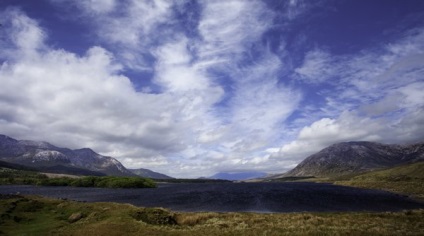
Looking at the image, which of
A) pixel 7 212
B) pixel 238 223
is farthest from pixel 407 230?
pixel 7 212

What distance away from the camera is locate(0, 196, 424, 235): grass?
40.8 metres

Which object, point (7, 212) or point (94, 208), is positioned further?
point (94, 208)

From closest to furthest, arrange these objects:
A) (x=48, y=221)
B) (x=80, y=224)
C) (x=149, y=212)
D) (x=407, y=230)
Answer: (x=407, y=230) < (x=80, y=224) < (x=48, y=221) < (x=149, y=212)

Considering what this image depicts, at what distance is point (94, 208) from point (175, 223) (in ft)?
61.2

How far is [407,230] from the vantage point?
38.4 metres

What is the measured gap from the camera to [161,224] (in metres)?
51.2

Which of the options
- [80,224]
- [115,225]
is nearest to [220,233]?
[115,225]

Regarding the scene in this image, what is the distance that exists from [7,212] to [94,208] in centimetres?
1462

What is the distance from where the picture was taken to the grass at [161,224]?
1608 inches

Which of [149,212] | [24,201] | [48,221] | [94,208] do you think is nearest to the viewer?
[48,221]

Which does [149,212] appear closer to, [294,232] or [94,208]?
[94,208]

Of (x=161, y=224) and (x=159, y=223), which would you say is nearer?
(x=161, y=224)

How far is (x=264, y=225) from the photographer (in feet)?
155

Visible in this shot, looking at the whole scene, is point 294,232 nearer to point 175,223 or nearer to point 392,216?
point 175,223
